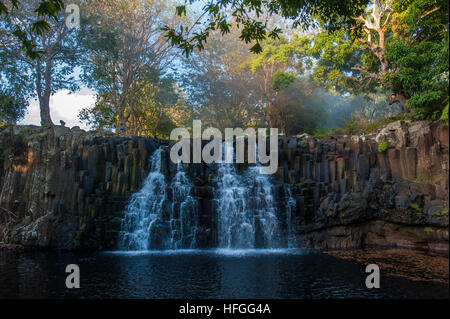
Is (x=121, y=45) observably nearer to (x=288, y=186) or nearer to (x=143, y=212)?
(x=143, y=212)

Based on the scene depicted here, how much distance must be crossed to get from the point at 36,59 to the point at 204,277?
84.8ft

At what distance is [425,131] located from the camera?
16375mm

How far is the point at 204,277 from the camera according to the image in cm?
996

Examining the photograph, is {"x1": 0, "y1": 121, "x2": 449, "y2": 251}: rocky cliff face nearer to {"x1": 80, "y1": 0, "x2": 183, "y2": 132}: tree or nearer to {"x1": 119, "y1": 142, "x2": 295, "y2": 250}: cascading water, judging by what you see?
{"x1": 119, "y1": 142, "x2": 295, "y2": 250}: cascading water

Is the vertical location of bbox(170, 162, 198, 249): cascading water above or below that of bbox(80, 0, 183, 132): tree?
below

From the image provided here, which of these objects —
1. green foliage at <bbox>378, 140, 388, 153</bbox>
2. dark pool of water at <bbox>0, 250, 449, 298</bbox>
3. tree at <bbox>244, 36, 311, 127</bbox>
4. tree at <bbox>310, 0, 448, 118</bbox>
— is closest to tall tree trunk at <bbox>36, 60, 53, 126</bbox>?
dark pool of water at <bbox>0, 250, 449, 298</bbox>

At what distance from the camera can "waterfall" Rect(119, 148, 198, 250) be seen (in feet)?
52.9

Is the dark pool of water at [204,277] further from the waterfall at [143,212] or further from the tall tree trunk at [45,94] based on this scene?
the tall tree trunk at [45,94]

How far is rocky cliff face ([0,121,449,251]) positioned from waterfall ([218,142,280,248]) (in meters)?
0.49

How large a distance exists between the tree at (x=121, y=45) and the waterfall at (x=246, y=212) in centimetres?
1366

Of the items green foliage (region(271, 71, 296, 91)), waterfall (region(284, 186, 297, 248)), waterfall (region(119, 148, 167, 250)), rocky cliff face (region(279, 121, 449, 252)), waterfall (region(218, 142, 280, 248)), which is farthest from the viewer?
green foliage (region(271, 71, 296, 91))

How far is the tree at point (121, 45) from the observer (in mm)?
27750

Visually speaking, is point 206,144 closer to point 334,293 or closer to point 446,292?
point 334,293
